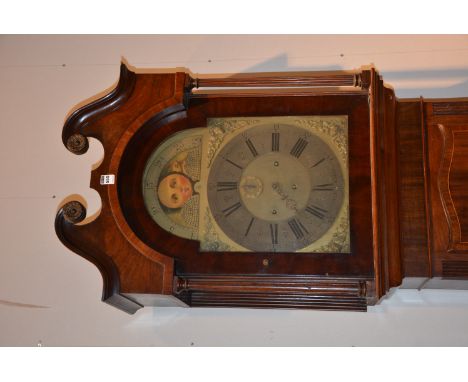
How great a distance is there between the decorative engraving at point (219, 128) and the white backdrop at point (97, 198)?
1.94 ft

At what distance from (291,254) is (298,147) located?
34 centimetres

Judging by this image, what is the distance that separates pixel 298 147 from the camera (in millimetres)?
1528

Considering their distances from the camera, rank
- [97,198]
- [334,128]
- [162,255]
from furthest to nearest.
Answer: [97,198], [334,128], [162,255]

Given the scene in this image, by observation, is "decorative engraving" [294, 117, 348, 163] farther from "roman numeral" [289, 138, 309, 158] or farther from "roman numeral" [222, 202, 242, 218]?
"roman numeral" [222, 202, 242, 218]

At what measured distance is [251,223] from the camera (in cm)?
148

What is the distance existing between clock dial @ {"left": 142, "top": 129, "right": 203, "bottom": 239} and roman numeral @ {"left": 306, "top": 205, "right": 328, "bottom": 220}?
1.14 ft

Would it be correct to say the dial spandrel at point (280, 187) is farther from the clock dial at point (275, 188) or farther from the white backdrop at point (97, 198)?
the white backdrop at point (97, 198)

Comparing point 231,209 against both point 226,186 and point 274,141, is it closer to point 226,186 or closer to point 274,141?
point 226,186

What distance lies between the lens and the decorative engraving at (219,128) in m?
1.56

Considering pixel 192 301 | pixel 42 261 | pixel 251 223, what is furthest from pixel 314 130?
pixel 42 261

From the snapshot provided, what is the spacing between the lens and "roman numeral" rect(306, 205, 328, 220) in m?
1.46

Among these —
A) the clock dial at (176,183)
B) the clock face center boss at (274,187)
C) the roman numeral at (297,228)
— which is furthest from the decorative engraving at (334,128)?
the clock dial at (176,183)

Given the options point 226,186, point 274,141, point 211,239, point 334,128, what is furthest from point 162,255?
point 334,128

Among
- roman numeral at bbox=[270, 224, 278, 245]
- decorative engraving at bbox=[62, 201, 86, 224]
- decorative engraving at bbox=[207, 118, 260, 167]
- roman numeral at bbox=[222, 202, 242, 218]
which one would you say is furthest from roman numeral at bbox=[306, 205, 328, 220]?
decorative engraving at bbox=[62, 201, 86, 224]
